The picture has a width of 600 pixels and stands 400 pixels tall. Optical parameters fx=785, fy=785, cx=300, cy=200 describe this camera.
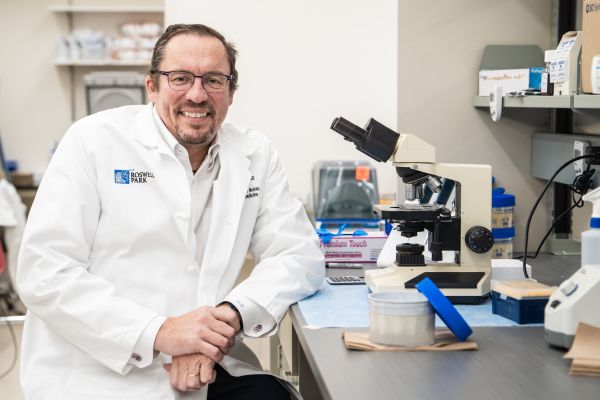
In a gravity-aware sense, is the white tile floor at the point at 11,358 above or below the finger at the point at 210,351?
below

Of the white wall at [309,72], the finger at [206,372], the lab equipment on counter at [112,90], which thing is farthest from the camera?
the lab equipment on counter at [112,90]

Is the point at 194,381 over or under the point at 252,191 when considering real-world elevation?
under

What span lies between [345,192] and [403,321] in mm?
1889

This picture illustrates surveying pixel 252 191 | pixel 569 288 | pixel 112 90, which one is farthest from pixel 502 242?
pixel 112 90

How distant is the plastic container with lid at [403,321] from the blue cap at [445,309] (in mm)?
17

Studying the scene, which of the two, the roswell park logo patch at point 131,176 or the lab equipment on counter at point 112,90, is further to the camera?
the lab equipment on counter at point 112,90

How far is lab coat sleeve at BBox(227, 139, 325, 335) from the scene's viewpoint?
6.26 feet

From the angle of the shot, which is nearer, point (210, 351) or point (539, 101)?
point (210, 351)

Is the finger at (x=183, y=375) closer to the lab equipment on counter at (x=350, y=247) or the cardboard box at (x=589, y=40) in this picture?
the lab equipment on counter at (x=350, y=247)

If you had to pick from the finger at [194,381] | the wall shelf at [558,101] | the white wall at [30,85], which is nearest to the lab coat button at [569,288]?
the wall shelf at [558,101]

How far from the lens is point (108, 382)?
1.78 meters

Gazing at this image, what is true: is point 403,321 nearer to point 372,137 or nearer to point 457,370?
point 457,370

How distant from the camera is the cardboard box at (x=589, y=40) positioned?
1906 millimetres

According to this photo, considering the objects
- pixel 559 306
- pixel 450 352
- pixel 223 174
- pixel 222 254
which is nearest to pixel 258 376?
pixel 222 254
